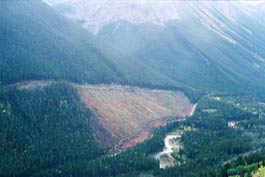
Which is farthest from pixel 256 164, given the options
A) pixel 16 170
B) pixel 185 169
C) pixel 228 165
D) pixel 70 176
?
pixel 16 170

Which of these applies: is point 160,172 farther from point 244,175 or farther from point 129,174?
point 244,175

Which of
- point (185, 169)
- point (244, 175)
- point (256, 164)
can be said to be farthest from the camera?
point (185, 169)

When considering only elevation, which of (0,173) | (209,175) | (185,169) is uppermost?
(209,175)

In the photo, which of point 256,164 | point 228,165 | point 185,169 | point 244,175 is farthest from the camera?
point 185,169

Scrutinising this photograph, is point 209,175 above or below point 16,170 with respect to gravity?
above

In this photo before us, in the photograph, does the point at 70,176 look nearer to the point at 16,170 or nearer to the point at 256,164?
the point at 16,170

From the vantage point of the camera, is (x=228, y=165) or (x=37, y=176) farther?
(x=37, y=176)

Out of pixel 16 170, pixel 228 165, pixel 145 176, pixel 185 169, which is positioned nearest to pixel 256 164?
pixel 228 165

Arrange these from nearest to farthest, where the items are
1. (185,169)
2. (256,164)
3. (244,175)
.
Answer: (244,175) → (256,164) → (185,169)

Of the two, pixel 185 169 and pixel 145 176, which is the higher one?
pixel 185 169
